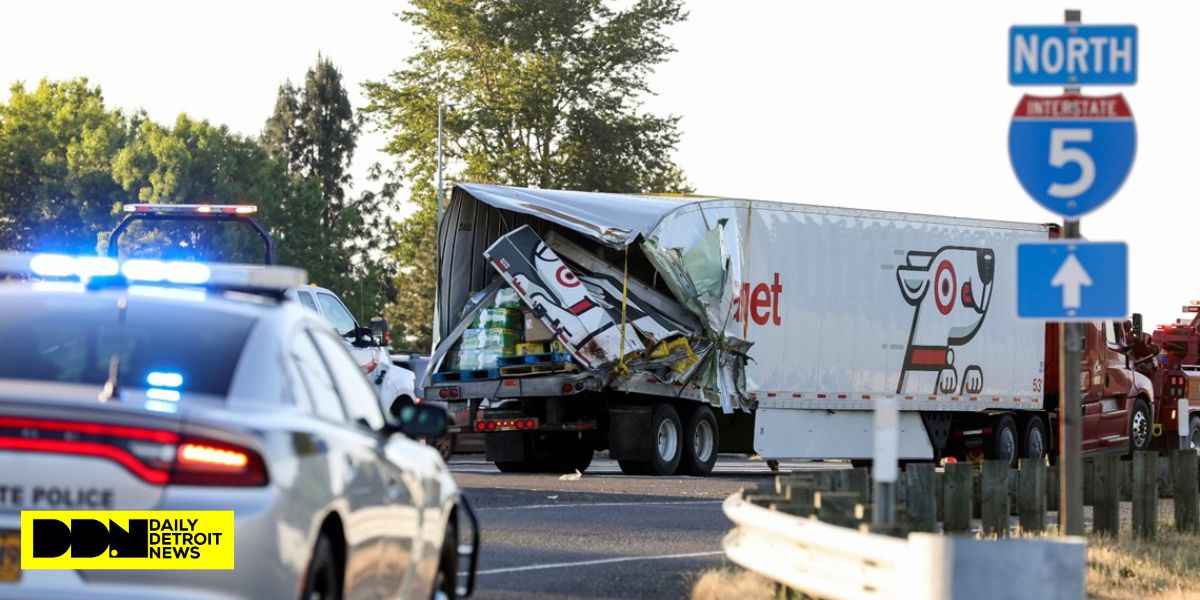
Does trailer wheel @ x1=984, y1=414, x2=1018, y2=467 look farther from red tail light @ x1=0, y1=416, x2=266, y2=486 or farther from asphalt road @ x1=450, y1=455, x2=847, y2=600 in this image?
red tail light @ x1=0, y1=416, x2=266, y2=486

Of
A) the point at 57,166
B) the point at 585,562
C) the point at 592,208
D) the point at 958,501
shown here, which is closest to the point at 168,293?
the point at 585,562

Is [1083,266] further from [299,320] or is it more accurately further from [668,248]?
[668,248]

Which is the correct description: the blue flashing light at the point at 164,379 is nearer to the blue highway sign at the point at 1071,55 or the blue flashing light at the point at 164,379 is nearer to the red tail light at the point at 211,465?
the red tail light at the point at 211,465

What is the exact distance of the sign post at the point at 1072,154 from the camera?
9.54m

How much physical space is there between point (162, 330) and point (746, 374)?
18153 millimetres

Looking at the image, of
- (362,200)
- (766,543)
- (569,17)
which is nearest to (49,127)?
(362,200)

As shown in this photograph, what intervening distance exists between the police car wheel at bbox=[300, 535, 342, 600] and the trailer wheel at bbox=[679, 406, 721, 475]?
18.1 m

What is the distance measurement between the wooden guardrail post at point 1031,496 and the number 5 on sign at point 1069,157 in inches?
194

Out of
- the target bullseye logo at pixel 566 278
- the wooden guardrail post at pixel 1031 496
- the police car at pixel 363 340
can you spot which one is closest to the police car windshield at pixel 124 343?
the wooden guardrail post at pixel 1031 496

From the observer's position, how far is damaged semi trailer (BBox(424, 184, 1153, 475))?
23547mm

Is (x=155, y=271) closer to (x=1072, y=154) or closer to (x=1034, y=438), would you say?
(x=1072, y=154)

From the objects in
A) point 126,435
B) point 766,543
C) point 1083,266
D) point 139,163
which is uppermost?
point 139,163

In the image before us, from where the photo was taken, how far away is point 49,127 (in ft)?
266

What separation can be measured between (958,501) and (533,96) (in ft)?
151
